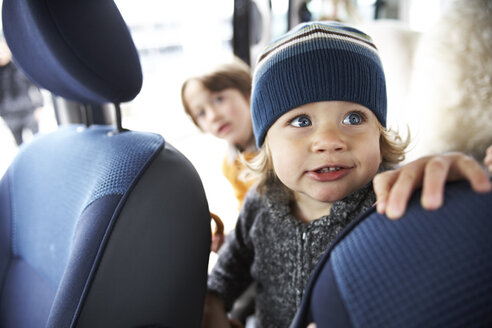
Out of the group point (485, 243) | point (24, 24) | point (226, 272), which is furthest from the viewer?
point (226, 272)

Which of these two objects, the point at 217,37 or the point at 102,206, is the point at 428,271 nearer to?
the point at 102,206

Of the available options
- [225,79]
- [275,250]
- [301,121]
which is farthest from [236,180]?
[301,121]

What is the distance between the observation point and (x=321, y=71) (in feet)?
2.17

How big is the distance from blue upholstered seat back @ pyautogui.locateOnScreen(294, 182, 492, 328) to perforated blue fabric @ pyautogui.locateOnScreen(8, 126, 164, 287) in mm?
486

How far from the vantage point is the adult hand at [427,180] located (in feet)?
1.22

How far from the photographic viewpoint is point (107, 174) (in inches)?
28.6

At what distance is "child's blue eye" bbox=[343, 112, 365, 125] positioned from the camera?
0.69 metres

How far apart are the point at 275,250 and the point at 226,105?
861 millimetres

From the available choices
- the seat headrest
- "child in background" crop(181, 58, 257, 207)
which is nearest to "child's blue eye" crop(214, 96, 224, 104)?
"child in background" crop(181, 58, 257, 207)

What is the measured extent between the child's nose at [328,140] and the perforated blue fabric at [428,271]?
0.27 m

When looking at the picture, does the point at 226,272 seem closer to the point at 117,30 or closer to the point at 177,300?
the point at 177,300

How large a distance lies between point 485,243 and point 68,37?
82 cm

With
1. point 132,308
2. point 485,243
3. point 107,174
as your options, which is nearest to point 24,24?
point 107,174

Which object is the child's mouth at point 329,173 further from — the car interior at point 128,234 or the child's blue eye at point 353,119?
the car interior at point 128,234
